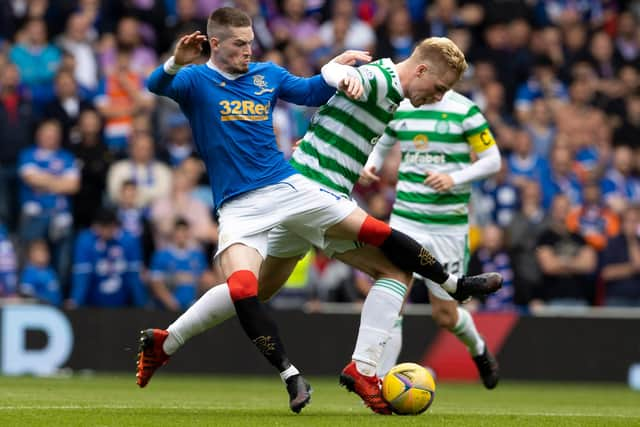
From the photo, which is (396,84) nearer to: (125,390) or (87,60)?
(125,390)

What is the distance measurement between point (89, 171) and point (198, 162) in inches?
54.6

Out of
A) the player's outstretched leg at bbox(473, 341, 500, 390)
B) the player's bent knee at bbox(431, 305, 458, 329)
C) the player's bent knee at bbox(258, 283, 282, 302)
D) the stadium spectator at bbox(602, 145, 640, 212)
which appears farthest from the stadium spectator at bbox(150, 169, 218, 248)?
the player's bent knee at bbox(258, 283, 282, 302)

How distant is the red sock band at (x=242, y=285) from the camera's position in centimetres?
811

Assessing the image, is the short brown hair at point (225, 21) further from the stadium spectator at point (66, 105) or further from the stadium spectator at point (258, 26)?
the stadium spectator at point (258, 26)

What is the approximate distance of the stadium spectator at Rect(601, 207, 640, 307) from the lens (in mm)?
16281

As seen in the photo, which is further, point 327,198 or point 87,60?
point 87,60

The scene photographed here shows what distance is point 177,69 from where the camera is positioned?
27.2ft

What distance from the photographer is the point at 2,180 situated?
15227 mm

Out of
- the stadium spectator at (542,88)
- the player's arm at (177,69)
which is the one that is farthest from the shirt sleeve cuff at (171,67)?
the stadium spectator at (542,88)

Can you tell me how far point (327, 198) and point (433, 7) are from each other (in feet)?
39.3

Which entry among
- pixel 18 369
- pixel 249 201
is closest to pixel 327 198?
pixel 249 201

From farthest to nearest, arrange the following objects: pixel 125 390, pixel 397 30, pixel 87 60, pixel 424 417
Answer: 1. pixel 397 30
2. pixel 87 60
3. pixel 125 390
4. pixel 424 417

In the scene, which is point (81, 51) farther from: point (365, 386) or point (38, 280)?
point (365, 386)

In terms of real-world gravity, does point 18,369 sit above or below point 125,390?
below
